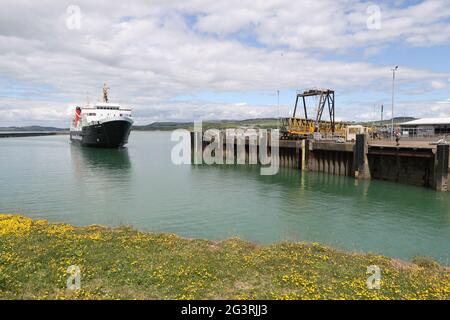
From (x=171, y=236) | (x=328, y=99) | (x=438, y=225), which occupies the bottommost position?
(x=438, y=225)

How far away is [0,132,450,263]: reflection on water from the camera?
75.8ft

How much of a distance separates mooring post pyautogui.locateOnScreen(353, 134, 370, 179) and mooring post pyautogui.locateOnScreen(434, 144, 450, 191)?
859 centimetres

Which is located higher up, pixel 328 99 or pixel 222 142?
pixel 328 99

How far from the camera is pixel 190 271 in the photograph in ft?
39.1

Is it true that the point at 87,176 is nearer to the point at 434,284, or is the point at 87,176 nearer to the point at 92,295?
the point at 92,295

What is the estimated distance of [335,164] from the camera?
49.5m

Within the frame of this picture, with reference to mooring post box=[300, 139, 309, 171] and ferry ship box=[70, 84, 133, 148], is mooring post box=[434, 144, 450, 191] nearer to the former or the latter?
mooring post box=[300, 139, 309, 171]

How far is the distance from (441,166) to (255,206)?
66.7 ft

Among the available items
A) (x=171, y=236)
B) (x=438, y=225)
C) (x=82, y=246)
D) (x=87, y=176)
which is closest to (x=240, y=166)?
(x=87, y=176)

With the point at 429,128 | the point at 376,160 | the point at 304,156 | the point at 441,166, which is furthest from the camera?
the point at 429,128

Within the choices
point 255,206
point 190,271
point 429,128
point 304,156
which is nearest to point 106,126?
point 304,156

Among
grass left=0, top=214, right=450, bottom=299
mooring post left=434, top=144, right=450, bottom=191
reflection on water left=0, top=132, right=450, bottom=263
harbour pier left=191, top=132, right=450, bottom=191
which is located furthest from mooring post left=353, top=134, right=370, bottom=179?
grass left=0, top=214, right=450, bottom=299

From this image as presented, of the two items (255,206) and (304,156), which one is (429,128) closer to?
(304,156)
